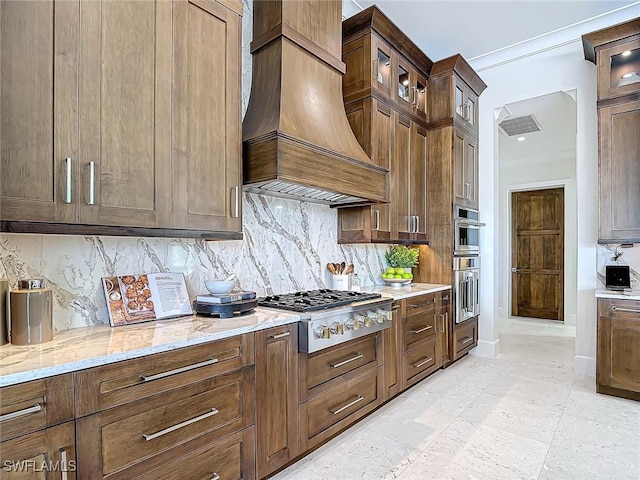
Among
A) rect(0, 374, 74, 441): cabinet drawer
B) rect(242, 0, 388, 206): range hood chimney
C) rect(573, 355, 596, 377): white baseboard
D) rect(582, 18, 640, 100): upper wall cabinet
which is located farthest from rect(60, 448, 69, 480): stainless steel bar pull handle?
rect(582, 18, 640, 100): upper wall cabinet

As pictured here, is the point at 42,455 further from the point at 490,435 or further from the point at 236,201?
the point at 490,435

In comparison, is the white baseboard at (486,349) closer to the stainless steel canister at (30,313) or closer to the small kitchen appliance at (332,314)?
the small kitchen appliance at (332,314)

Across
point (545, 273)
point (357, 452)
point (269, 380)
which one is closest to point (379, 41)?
point (269, 380)

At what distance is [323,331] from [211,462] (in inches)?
34.2

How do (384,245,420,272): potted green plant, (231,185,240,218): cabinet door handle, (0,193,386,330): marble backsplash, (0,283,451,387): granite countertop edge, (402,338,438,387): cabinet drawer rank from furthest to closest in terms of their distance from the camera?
(384,245,420,272): potted green plant, (402,338,438,387): cabinet drawer, (231,185,240,218): cabinet door handle, (0,193,386,330): marble backsplash, (0,283,451,387): granite countertop edge

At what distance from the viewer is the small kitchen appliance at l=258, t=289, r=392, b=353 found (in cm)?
211

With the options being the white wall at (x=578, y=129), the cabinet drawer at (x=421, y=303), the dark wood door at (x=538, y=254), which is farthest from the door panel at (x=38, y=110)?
the dark wood door at (x=538, y=254)

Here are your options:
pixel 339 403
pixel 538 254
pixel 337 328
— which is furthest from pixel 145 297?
Result: pixel 538 254

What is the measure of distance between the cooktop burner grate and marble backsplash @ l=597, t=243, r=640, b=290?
2.59 meters

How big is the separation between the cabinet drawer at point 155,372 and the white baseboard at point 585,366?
3.72 m

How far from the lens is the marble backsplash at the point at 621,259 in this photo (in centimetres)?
352

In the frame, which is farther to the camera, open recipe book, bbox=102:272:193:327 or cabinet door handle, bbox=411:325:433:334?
cabinet door handle, bbox=411:325:433:334

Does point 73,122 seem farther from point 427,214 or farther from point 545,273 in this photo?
point 545,273

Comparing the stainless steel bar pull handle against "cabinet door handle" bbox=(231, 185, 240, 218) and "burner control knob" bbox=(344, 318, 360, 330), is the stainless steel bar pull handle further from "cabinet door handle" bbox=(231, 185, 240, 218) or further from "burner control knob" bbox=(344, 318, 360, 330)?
"burner control knob" bbox=(344, 318, 360, 330)
